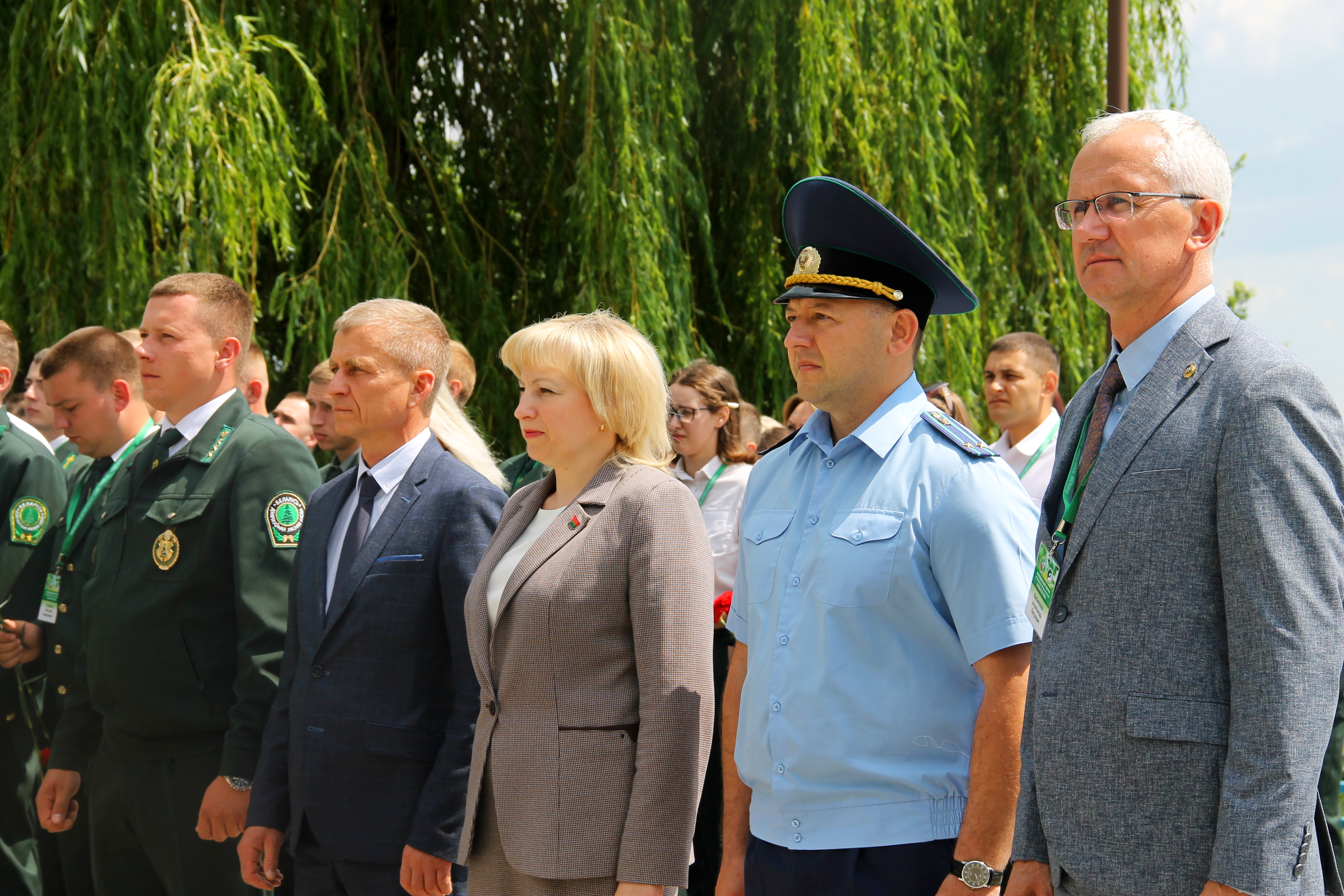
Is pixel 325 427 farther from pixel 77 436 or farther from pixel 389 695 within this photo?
pixel 389 695

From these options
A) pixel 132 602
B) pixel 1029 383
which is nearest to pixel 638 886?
pixel 132 602

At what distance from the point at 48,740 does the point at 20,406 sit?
2982 mm

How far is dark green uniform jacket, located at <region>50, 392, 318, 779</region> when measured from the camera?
3.44 metres

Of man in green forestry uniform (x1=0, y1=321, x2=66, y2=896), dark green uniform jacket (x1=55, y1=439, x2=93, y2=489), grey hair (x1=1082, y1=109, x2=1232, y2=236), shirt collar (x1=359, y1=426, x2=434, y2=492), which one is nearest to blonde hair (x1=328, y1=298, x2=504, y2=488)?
shirt collar (x1=359, y1=426, x2=434, y2=492)

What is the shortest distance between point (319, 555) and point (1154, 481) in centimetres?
215

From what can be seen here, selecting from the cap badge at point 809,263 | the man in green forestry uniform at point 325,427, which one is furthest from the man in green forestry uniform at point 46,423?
the cap badge at point 809,263

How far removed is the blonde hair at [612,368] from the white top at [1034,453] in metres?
2.45

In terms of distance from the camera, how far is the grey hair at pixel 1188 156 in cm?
194

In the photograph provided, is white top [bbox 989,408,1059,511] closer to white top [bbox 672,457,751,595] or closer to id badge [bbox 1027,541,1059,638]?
white top [bbox 672,457,751,595]

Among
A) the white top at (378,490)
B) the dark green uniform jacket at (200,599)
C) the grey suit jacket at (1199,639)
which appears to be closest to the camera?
the grey suit jacket at (1199,639)

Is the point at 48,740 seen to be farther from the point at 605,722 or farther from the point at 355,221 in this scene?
the point at 605,722

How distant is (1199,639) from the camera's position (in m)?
1.78

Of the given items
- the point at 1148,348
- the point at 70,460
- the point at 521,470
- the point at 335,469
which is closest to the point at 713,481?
the point at 521,470

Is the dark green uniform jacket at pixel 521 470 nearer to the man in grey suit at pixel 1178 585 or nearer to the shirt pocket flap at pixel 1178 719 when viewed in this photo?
the man in grey suit at pixel 1178 585
